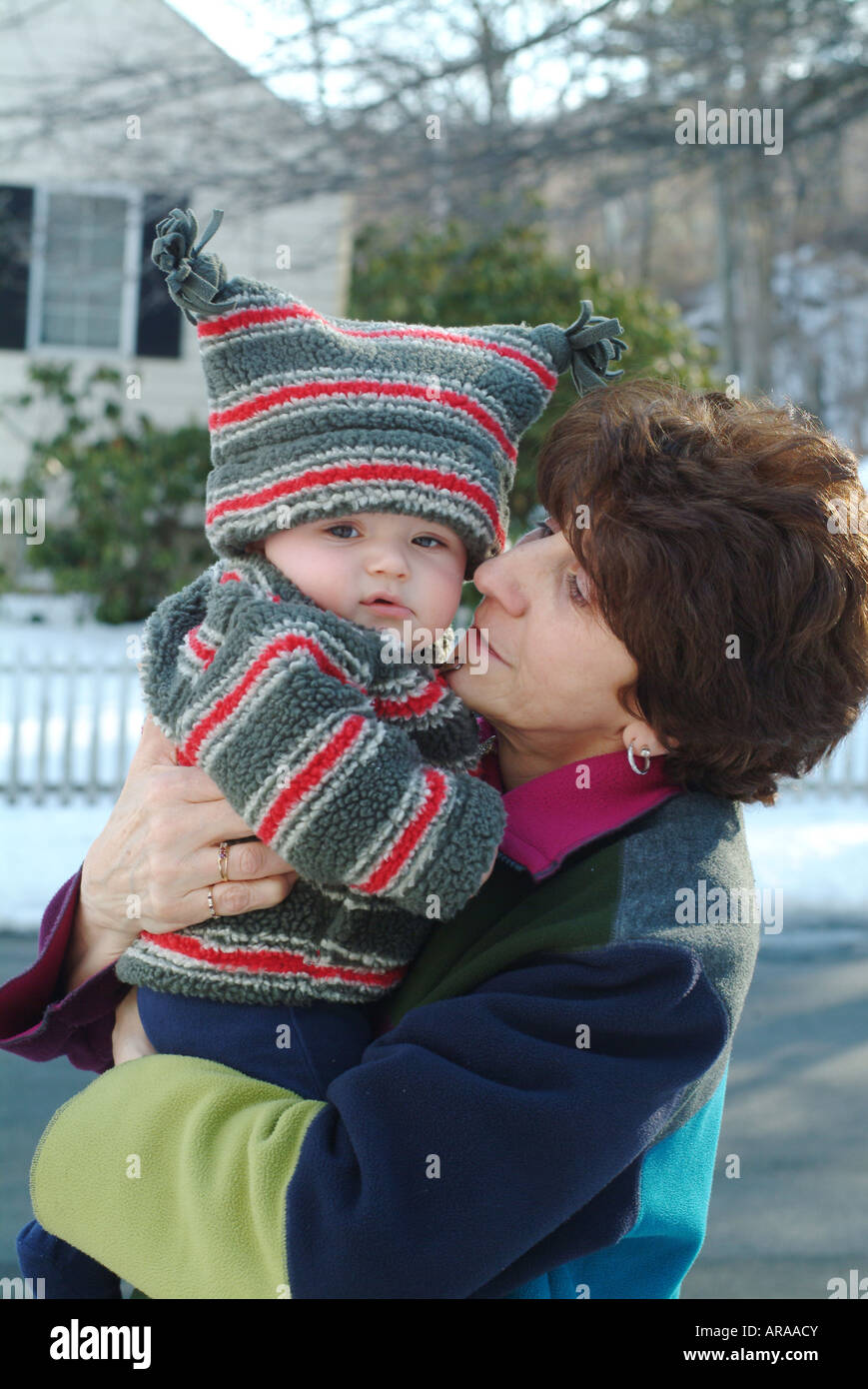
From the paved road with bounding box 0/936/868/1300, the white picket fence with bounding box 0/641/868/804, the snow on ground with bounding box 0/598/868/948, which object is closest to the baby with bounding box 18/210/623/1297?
the paved road with bounding box 0/936/868/1300

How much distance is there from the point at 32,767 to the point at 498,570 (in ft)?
23.8

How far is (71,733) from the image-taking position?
27.1 feet

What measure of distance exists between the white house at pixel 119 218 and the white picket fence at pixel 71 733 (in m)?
3.80

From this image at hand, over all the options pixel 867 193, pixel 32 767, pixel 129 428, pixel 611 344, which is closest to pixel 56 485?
pixel 129 428

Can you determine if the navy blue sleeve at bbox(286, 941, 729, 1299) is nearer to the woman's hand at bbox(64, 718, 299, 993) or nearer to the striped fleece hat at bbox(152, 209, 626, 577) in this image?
the woman's hand at bbox(64, 718, 299, 993)

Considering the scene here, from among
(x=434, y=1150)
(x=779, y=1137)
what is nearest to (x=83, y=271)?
(x=779, y=1137)

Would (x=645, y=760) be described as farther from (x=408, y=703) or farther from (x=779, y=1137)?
(x=779, y=1137)

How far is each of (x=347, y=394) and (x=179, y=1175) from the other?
100 centimetres

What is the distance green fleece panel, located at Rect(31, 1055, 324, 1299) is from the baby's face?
0.62 m

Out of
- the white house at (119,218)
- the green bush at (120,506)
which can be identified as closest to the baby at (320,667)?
the white house at (119,218)

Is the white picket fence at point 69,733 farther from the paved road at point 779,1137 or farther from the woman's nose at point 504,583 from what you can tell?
the woman's nose at point 504,583

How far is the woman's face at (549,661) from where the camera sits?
Answer: 67.0 inches
